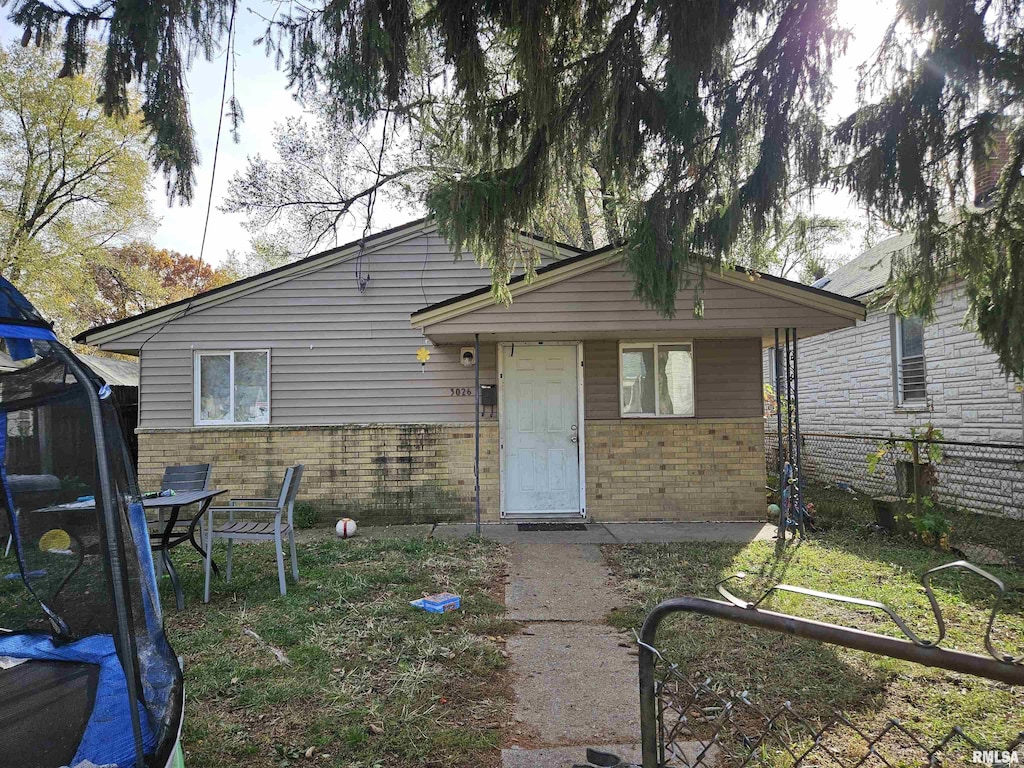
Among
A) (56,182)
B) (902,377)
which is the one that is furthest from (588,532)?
(56,182)

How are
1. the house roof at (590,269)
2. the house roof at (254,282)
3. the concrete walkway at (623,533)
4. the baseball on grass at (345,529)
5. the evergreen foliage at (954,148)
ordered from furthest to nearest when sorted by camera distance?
the house roof at (254,282) < the baseball on grass at (345,529) < the concrete walkway at (623,533) < the house roof at (590,269) < the evergreen foliage at (954,148)

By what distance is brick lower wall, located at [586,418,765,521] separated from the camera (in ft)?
28.1

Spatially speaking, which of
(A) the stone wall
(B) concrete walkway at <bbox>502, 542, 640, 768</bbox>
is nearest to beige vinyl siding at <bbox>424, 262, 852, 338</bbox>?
(A) the stone wall

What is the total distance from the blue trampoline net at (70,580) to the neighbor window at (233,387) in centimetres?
566

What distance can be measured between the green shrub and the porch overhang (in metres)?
3.17

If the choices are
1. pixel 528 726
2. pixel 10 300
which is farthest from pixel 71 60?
pixel 528 726

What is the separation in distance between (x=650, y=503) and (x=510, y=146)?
210 inches

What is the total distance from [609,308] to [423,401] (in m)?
3.07

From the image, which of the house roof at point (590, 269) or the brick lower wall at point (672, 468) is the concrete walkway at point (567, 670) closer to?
the brick lower wall at point (672, 468)

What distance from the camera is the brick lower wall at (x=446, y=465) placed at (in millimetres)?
8570

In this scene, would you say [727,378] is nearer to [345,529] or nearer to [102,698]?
[345,529]

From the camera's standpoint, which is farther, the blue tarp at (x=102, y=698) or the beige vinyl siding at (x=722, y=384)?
the beige vinyl siding at (x=722, y=384)

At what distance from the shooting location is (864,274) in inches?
505

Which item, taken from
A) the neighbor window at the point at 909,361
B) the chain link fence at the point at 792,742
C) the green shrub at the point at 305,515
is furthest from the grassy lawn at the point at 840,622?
the green shrub at the point at 305,515
